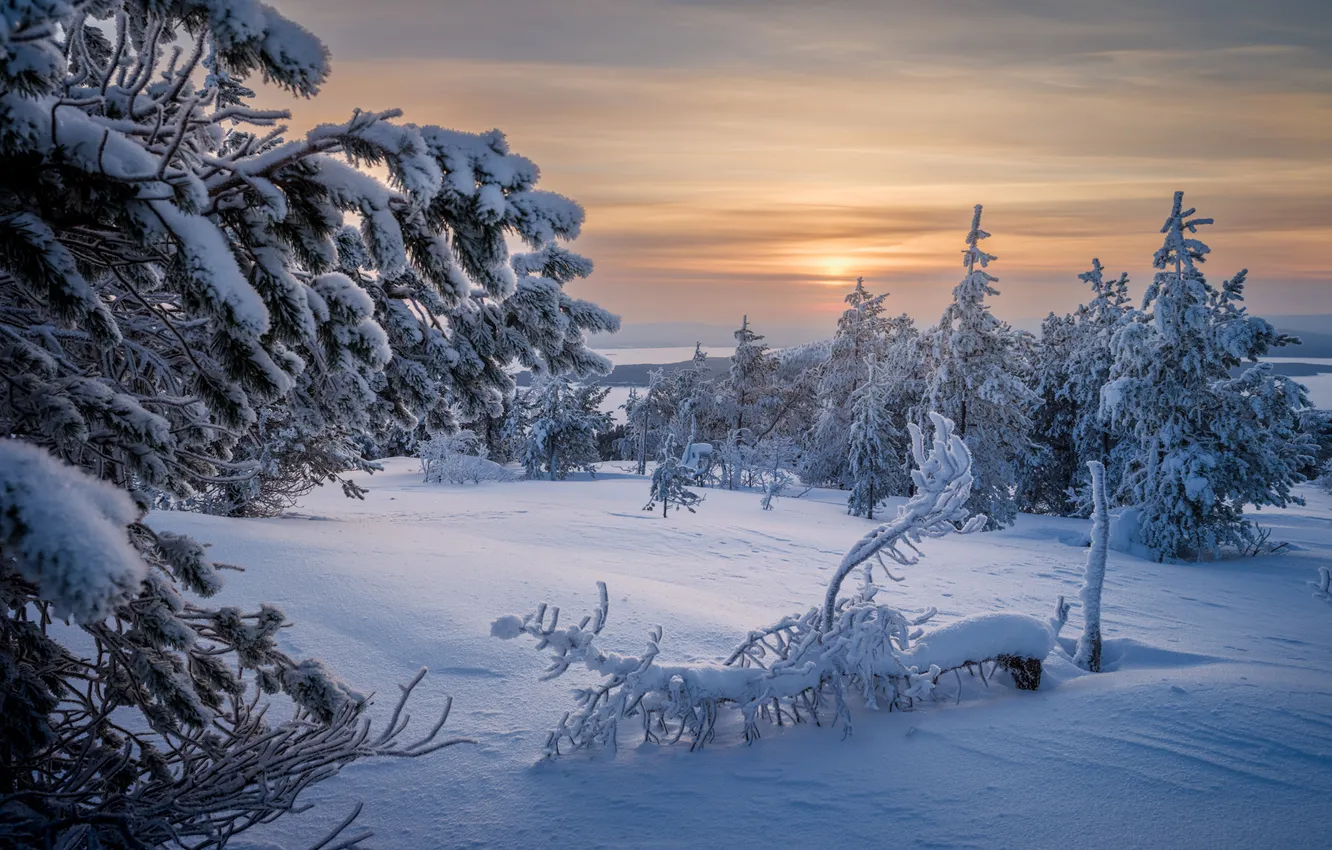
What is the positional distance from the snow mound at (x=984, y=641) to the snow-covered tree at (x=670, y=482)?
13.5 meters

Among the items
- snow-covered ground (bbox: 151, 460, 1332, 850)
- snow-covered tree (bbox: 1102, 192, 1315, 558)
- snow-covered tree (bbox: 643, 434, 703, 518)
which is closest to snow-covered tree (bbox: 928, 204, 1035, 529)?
snow-covered tree (bbox: 1102, 192, 1315, 558)

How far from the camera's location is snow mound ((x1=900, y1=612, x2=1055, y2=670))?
19.7 feet

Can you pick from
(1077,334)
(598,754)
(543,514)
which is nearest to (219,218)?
(598,754)

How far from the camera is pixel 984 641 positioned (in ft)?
20.0

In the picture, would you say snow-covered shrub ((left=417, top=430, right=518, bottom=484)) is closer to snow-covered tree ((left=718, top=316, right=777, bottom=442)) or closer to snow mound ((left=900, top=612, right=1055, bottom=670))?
snow-covered tree ((left=718, top=316, right=777, bottom=442))

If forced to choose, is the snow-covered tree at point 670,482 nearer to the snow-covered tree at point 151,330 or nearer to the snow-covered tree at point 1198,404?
the snow-covered tree at point 1198,404

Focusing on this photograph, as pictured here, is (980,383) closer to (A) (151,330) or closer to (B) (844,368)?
(B) (844,368)

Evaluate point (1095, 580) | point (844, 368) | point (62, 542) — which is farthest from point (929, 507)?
point (844, 368)

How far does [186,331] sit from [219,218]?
4.06 ft

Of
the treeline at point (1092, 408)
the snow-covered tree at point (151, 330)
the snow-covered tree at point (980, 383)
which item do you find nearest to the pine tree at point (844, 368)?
the treeline at point (1092, 408)

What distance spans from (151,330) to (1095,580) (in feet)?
25.6

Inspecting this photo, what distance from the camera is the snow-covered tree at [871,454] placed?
1049 inches

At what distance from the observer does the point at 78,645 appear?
18.4 feet

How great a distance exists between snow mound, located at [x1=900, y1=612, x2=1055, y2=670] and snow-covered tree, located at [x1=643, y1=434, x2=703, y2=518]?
1349 cm
